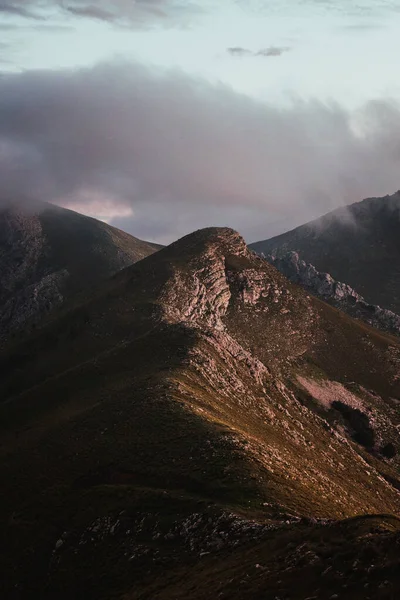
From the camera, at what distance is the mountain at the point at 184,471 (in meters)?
48.4

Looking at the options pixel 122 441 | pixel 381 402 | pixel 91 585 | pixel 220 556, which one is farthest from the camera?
pixel 381 402

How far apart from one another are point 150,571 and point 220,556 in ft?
25.5

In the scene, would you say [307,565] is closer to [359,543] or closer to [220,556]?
[359,543]

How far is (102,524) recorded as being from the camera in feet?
218

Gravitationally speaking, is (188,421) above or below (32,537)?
above

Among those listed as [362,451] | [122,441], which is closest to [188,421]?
[122,441]

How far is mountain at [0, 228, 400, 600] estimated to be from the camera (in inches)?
1907

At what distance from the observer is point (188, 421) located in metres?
91.1

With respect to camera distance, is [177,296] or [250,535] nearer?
[250,535]

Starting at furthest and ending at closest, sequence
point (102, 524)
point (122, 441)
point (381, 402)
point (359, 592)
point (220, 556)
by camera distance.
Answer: point (381, 402) → point (122, 441) → point (102, 524) → point (220, 556) → point (359, 592)

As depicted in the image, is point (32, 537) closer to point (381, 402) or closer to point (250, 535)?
point (250, 535)

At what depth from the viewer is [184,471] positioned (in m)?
74.7

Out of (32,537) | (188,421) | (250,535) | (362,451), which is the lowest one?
(362,451)

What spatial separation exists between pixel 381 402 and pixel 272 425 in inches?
2880
